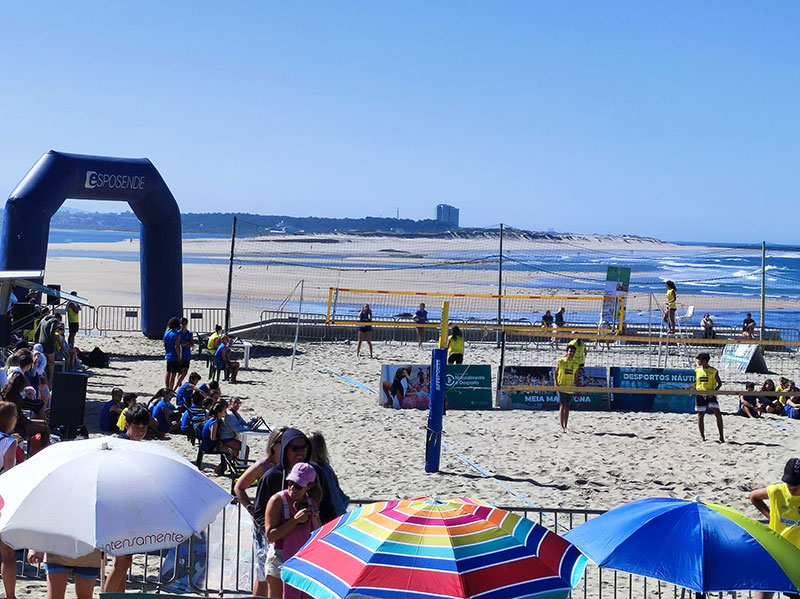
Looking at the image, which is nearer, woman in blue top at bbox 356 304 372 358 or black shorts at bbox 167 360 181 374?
black shorts at bbox 167 360 181 374

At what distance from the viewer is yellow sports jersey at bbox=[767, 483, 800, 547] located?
19.0ft

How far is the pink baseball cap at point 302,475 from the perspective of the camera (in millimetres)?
4789

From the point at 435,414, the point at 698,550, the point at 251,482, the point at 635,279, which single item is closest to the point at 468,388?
the point at 435,414

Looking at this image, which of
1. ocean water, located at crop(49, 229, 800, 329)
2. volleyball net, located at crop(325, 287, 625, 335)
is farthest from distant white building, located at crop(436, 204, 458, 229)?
volleyball net, located at crop(325, 287, 625, 335)

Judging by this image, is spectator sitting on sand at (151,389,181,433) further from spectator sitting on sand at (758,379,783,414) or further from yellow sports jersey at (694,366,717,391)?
spectator sitting on sand at (758,379,783,414)

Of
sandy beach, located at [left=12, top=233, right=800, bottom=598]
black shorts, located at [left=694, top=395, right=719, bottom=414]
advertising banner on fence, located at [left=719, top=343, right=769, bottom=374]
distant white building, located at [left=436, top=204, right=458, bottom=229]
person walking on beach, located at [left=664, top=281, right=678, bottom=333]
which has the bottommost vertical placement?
sandy beach, located at [left=12, top=233, right=800, bottom=598]

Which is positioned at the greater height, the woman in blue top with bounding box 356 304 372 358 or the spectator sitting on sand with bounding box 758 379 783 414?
the woman in blue top with bounding box 356 304 372 358

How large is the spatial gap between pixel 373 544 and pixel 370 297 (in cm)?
3513

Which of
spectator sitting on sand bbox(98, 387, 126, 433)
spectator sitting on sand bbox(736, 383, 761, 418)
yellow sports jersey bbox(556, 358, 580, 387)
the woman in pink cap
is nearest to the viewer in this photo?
the woman in pink cap

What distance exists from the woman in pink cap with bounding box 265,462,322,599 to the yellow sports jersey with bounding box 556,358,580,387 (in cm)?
857

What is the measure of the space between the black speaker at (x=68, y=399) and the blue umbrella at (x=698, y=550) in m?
4.61

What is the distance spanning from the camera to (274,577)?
516 centimetres

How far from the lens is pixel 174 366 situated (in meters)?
14.1

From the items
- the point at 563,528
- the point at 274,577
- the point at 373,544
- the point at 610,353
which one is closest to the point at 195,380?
the point at 563,528
